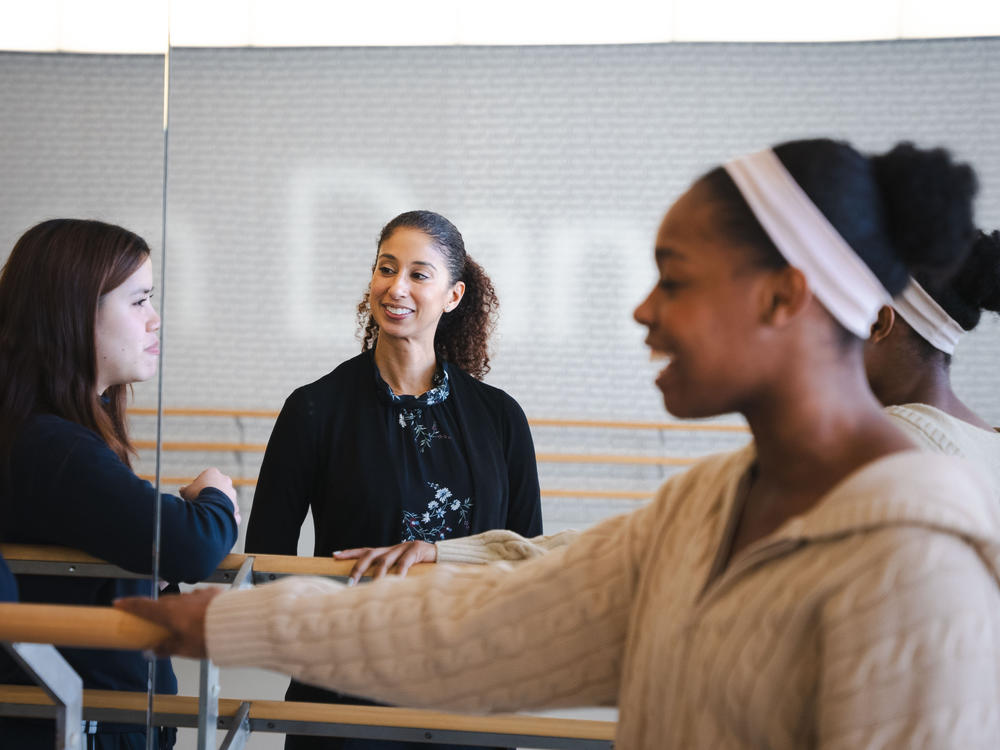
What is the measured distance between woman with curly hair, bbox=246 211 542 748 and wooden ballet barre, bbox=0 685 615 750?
15 cm

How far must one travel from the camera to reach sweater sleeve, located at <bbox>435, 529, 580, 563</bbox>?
129 cm

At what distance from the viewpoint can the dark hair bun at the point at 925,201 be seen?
60 centimetres

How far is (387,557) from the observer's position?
126 cm

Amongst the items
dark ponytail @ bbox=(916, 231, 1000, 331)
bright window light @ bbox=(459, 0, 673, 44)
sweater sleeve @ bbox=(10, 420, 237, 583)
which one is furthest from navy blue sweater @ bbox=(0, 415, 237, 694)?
dark ponytail @ bbox=(916, 231, 1000, 331)

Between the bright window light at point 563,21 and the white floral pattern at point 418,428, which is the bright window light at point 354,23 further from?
the white floral pattern at point 418,428

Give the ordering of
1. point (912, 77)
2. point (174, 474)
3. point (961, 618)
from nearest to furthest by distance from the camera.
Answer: point (961, 618), point (912, 77), point (174, 474)

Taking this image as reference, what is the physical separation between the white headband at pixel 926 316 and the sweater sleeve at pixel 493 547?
54 centimetres

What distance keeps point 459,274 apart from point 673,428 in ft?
1.34

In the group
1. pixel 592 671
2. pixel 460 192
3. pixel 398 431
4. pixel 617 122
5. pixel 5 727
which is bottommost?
pixel 5 727

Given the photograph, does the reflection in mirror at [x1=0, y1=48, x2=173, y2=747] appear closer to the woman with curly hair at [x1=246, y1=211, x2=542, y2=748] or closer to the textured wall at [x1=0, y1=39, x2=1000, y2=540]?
the textured wall at [x1=0, y1=39, x2=1000, y2=540]

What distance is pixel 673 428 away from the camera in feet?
4.51

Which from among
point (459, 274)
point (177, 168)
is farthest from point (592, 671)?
point (177, 168)

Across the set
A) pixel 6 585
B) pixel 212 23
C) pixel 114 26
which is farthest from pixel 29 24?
pixel 6 585

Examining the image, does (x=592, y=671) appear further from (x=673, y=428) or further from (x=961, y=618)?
(x=673, y=428)
